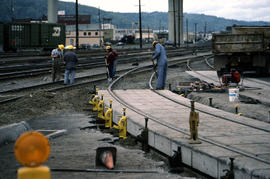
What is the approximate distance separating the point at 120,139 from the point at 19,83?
1293 cm

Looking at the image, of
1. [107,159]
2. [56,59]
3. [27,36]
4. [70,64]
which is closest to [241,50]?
[70,64]

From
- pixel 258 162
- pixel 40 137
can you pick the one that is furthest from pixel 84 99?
pixel 40 137

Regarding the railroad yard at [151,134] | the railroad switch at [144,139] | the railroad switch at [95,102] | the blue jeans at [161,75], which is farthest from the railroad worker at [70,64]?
the railroad switch at [144,139]

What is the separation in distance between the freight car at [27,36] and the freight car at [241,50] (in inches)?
1185

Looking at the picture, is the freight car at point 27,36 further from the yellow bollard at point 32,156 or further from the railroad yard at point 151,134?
the yellow bollard at point 32,156

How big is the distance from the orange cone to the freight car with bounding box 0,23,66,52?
139 feet

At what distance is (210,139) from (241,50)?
49.4 ft

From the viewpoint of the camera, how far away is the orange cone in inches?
241

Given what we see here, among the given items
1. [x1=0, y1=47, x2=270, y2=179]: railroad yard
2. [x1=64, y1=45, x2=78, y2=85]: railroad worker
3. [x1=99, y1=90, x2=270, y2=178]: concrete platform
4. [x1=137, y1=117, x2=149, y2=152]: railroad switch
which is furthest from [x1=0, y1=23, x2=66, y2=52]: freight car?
[x1=137, y1=117, x2=149, y2=152]: railroad switch

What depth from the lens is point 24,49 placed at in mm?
47500

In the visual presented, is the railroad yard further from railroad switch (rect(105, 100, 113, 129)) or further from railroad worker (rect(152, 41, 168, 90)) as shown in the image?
railroad worker (rect(152, 41, 168, 90))

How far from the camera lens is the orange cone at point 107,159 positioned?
6.12m

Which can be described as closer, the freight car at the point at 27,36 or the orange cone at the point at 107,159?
the orange cone at the point at 107,159

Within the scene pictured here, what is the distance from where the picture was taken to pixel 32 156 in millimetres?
2568
